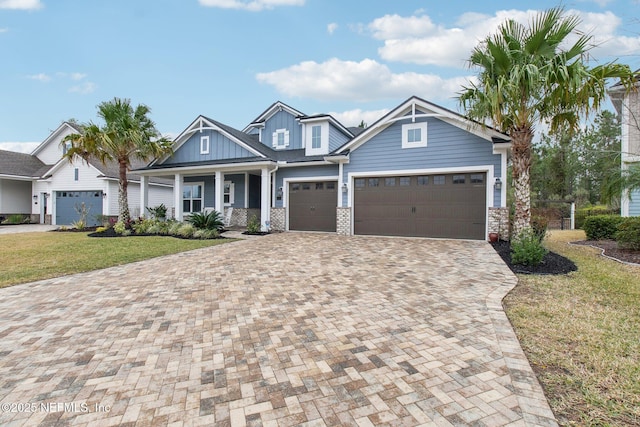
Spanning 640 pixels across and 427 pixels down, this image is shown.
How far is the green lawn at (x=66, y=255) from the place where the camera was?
6973 mm

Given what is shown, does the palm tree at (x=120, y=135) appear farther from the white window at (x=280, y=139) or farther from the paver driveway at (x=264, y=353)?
the paver driveway at (x=264, y=353)

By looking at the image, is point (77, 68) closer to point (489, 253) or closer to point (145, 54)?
point (145, 54)

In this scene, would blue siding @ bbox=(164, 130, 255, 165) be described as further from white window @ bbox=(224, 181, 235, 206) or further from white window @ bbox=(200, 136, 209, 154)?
white window @ bbox=(224, 181, 235, 206)

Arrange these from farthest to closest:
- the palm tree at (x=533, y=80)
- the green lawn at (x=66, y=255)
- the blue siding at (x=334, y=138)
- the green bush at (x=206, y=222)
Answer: the blue siding at (x=334, y=138) < the green bush at (x=206, y=222) < the palm tree at (x=533, y=80) < the green lawn at (x=66, y=255)

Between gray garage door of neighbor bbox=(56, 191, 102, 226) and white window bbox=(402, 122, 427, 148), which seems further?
gray garage door of neighbor bbox=(56, 191, 102, 226)

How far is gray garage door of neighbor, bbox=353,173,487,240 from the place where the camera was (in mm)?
11922

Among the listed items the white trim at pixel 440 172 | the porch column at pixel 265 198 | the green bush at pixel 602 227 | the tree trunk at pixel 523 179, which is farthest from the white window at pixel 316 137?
the green bush at pixel 602 227

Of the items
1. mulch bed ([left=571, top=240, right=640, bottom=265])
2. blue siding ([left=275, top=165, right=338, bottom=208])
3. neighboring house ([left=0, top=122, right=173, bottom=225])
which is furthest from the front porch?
mulch bed ([left=571, top=240, right=640, bottom=265])

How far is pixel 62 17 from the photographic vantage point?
1184 centimetres

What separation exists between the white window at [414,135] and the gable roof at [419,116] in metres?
0.35

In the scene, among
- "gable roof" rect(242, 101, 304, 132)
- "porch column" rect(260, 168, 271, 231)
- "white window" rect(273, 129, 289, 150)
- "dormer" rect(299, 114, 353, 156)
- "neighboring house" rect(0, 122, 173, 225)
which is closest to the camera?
"porch column" rect(260, 168, 271, 231)

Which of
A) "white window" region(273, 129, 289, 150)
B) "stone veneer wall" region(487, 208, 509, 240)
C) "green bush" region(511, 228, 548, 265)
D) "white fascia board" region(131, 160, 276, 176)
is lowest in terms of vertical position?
"green bush" region(511, 228, 548, 265)

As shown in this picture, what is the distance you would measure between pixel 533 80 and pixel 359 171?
7129 mm

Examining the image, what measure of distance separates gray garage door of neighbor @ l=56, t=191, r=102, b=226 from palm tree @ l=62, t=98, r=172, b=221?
6.35 metres
